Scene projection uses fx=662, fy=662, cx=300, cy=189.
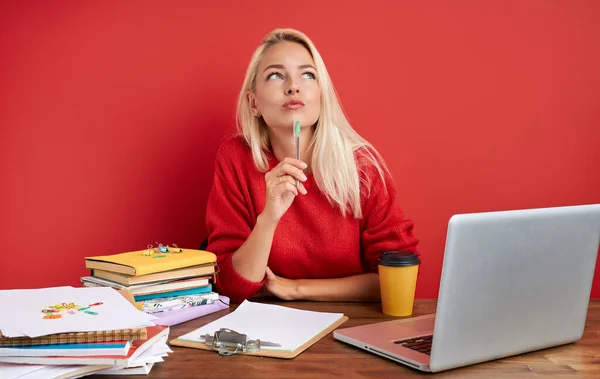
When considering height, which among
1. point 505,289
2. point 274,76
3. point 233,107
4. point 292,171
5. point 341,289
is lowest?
point 341,289

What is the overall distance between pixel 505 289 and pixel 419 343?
8.4 inches

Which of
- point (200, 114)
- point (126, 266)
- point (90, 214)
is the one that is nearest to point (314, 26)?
point (200, 114)

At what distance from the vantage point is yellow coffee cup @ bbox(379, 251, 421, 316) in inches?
61.9

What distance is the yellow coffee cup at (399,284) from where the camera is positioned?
1571 mm

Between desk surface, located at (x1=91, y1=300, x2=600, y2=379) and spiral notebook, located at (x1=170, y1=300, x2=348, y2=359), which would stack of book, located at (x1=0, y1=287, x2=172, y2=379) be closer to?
desk surface, located at (x1=91, y1=300, x2=600, y2=379)

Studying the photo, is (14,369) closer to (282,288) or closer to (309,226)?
(282,288)

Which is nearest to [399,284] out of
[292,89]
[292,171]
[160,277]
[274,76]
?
[292,171]

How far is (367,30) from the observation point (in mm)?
2371

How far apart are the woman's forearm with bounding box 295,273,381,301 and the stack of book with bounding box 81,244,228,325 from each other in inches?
10.3

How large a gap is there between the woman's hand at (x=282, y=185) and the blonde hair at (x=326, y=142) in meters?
0.27

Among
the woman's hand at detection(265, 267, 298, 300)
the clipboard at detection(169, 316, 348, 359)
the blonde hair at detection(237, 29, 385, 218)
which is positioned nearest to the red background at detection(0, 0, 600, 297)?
the blonde hair at detection(237, 29, 385, 218)

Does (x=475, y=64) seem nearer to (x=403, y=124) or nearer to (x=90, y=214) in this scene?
(x=403, y=124)

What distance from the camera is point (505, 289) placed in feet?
3.83

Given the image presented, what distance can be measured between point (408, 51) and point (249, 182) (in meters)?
0.76
